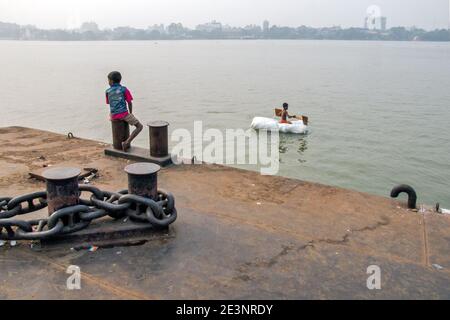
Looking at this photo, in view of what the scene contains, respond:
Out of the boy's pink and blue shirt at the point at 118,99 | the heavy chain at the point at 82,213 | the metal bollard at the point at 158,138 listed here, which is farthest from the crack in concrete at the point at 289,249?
the boy's pink and blue shirt at the point at 118,99

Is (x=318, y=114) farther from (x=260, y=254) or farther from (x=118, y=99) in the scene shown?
(x=260, y=254)

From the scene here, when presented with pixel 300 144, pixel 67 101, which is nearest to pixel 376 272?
pixel 300 144

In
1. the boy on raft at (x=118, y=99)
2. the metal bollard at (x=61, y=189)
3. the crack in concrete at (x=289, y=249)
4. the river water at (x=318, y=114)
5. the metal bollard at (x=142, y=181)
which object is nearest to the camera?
the crack in concrete at (x=289, y=249)

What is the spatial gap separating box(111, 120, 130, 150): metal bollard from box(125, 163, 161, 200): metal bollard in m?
3.31

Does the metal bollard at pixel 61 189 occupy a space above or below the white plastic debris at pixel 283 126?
above

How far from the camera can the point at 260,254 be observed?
466 centimetres

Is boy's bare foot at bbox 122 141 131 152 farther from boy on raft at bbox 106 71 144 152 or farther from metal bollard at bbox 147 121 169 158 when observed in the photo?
metal bollard at bbox 147 121 169 158

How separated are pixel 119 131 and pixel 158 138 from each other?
97 centimetres

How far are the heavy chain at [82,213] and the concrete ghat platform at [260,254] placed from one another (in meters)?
0.24

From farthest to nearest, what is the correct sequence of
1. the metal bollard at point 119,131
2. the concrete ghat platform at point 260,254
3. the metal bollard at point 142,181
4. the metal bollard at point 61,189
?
the metal bollard at point 119,131, the metal bollard at point 142,181, the metal bollard at point 61,189, the concrete ghat platform at point 260,254

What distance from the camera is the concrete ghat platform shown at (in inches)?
158

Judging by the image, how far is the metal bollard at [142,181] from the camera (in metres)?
4.79

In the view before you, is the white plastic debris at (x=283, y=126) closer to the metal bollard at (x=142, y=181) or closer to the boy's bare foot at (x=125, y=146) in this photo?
the boy's bare foot at (x=125, y=146)

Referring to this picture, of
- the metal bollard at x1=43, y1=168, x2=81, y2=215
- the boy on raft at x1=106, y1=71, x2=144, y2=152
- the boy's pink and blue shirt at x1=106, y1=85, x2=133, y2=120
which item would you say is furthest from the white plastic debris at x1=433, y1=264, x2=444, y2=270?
the boy's pink and blue shirt at x1=106, y1=85, x2=133, y2=120
